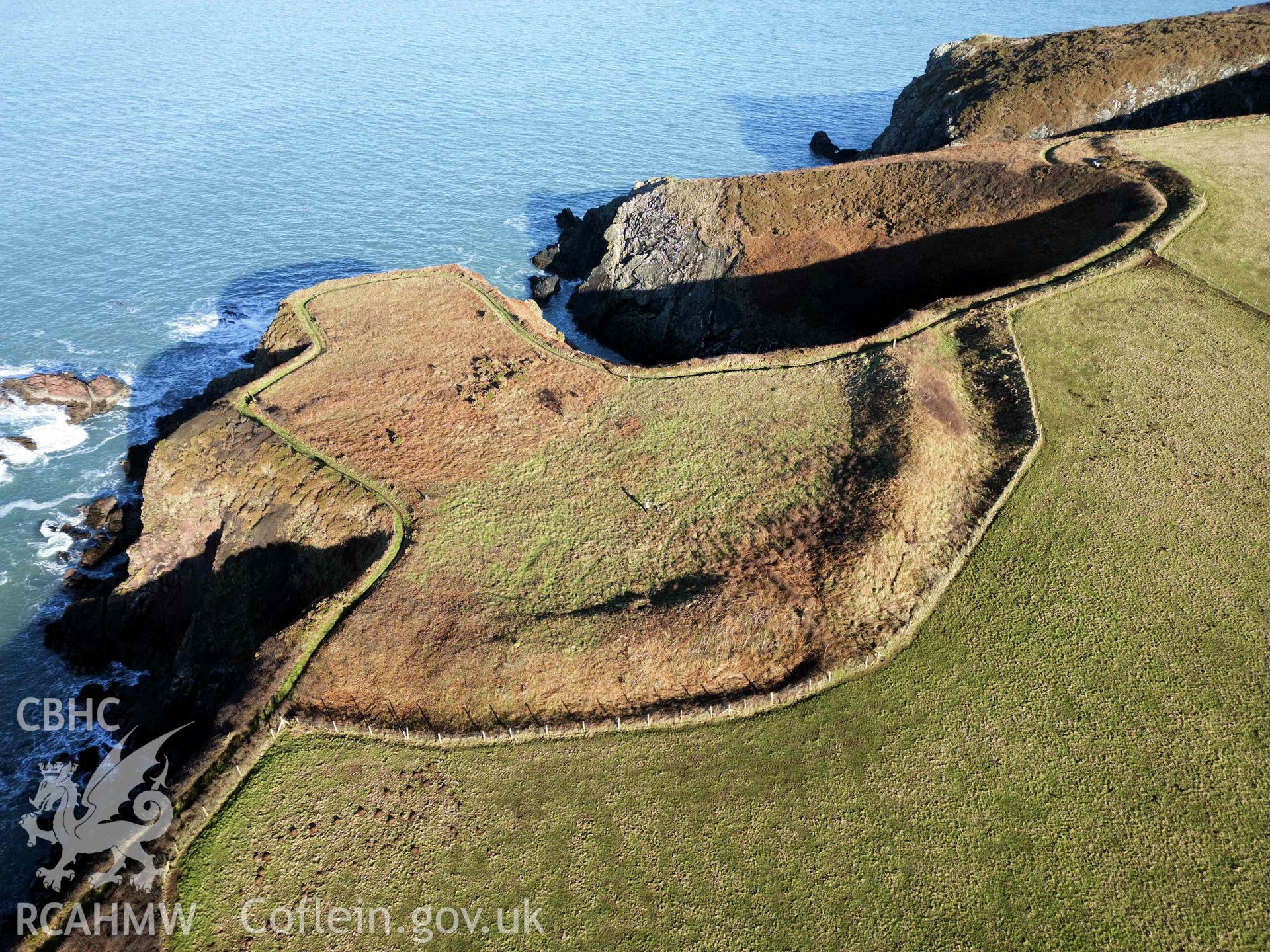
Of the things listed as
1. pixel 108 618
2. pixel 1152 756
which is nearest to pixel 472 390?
pixel 108 618

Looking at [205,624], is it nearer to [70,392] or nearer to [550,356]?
[550,356]

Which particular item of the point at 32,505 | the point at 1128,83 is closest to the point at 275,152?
the point at 32,505

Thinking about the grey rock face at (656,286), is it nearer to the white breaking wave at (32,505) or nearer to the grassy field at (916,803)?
the grassy field at (916,803)

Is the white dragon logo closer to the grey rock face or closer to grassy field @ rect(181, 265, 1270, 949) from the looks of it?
grassy field @ rect(181, 265, 1270, 949)

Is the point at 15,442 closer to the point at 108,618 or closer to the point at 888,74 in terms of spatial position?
the point at 108,618

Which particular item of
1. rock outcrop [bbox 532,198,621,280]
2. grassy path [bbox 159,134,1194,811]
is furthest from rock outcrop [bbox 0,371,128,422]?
rock outcrop [bbox 532,198,621,280]

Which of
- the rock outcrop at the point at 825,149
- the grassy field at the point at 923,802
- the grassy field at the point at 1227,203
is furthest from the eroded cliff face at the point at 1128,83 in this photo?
the grassy field at the point at 923,802
